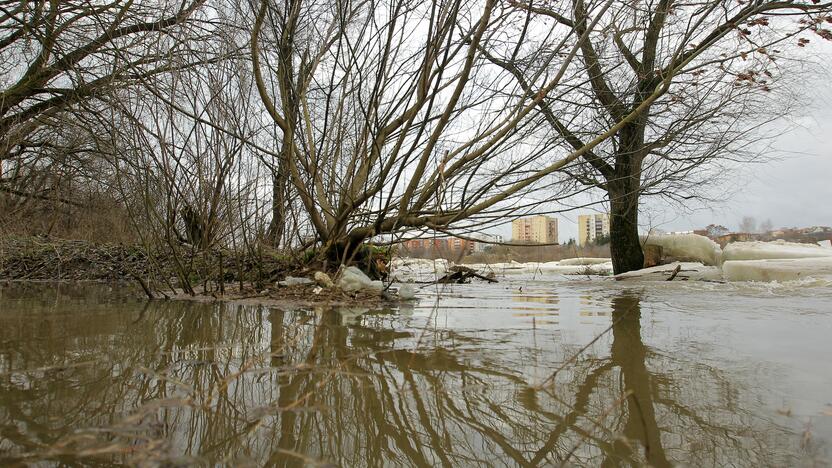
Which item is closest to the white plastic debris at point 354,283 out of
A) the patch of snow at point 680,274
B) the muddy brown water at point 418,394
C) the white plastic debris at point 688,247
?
the muddy brown water at point 418,394

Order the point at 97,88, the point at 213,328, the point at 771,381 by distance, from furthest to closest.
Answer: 1. the point at 97,88
2. the point at 213,328
3. the point at 771,381

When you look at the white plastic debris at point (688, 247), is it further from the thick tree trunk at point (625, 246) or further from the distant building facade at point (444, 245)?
the distant building facade at point (444, 245)

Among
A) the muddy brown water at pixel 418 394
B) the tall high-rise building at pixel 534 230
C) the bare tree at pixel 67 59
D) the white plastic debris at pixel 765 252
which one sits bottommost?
the muddy brown water at pixel 418 394

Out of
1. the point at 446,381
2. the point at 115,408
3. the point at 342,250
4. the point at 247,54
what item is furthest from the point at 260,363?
the point at 247,54

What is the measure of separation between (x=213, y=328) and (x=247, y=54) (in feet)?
10.0

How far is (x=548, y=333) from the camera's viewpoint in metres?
2.39

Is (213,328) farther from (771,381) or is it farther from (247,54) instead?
(247,54)

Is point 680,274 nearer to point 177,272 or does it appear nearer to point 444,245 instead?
point 444,245

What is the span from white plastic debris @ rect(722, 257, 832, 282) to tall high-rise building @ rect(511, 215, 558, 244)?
337 centimetres

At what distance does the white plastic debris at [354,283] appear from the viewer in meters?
4.29

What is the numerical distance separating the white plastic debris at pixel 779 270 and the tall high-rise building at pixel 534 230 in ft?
11.1

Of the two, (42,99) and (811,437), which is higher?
(42,99)

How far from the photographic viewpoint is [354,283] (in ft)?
14.2

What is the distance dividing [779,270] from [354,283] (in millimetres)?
5222
